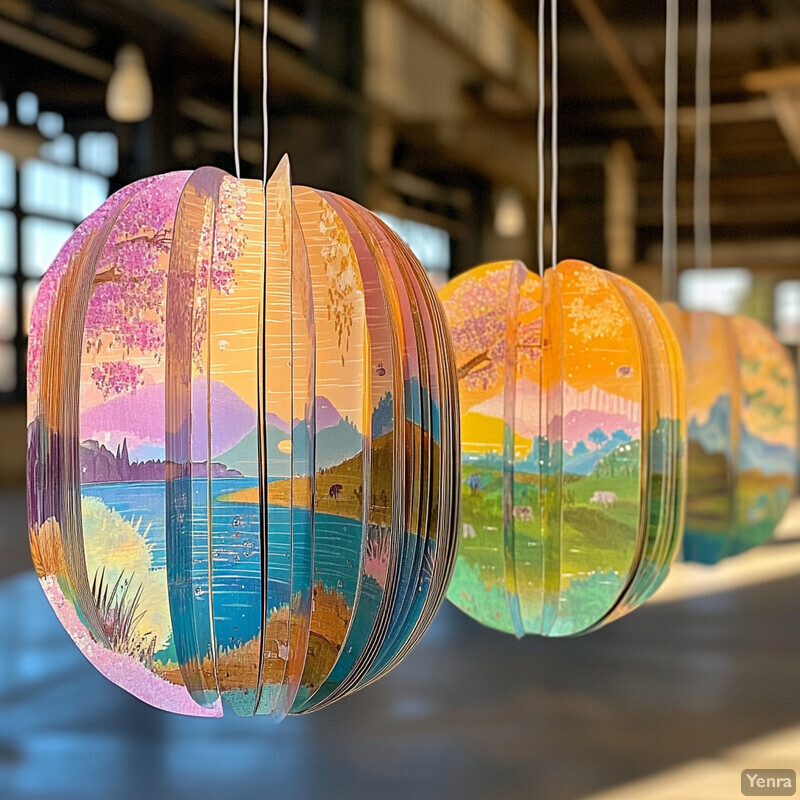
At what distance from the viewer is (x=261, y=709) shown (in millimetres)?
585

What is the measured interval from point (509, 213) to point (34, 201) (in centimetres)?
339

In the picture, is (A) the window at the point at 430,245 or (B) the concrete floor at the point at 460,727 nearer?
(B) the concrete floor at the point at 460,727

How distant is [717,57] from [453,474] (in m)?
4.88

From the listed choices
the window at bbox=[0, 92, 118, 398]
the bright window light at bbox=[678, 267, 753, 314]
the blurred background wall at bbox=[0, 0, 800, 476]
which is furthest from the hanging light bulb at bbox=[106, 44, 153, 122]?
the bright window light at bbox=[678, 267, 753, 314]

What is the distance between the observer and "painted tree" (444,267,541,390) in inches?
28.3

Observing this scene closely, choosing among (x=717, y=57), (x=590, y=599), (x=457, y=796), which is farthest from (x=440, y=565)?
(x=717, y=57)

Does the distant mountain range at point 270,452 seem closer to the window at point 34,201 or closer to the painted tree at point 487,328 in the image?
the painted tree at point 487,328

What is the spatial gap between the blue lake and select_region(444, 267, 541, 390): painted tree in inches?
8.8

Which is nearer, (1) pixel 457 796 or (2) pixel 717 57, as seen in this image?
(1) pixel 457 796

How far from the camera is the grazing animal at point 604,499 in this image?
698 millimetres

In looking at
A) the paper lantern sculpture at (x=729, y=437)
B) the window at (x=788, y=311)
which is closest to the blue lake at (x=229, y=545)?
the paper lantern sculpture at (x=729, y=437)

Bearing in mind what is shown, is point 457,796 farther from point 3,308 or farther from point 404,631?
point 3,308

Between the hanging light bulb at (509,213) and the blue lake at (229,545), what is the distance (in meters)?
7.67

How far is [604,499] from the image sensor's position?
698 millimetres
